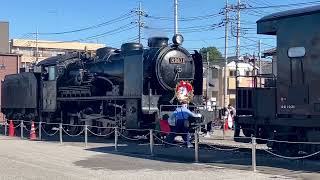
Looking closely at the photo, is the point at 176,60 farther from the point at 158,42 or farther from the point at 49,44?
the point at 49,44

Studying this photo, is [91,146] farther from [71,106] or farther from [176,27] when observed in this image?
[176,27]

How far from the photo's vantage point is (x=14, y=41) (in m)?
107

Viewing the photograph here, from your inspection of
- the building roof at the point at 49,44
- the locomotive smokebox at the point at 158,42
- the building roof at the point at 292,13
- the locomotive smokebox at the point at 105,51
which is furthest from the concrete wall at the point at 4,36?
the building roof at the point at 292,13

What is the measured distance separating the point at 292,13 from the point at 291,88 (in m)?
1.95

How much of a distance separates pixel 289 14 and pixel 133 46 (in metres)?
9.65

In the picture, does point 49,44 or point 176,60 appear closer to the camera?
point 176,60

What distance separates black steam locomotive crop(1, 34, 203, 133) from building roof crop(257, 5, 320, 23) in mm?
6507

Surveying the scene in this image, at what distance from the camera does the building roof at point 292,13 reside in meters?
13.1

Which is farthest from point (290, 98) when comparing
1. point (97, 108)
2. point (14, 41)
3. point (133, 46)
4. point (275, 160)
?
point (14, 41)

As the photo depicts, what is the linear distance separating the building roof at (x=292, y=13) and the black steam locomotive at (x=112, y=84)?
21.3 feet

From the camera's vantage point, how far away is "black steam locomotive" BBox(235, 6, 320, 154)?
13242 millimetres

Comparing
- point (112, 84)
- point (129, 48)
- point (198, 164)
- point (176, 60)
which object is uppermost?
point (129, 48)

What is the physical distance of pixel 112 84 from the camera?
74.3ft

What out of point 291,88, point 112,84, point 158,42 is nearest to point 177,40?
point 158,42
